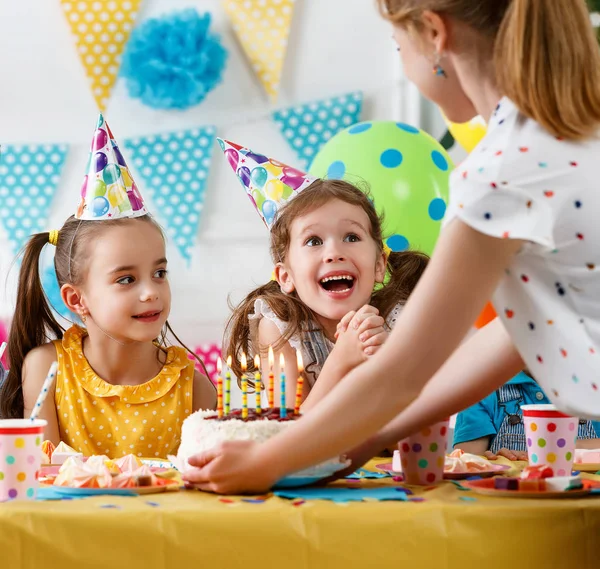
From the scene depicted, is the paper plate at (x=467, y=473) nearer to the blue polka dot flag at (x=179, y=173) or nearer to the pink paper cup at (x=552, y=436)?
the pink paper cup at (x=552, y=436)

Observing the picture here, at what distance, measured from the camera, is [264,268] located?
3869 mm

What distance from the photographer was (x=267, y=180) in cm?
210

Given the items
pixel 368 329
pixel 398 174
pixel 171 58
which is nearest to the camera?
pixel 368 329

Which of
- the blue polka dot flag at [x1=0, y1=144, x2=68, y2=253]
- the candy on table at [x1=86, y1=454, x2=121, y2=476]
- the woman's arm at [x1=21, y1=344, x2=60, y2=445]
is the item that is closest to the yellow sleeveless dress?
the woman's arm at [x1=21, y1=344, x2=60, y2=445]

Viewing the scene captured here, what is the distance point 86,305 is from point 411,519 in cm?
136

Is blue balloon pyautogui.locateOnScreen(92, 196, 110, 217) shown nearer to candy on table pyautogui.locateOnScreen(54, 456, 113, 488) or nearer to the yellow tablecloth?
candy on table pyautogui.locateOnScreen(54, 456, 113, 488)

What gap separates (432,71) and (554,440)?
19.3 inches

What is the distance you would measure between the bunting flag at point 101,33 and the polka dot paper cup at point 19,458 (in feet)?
10.3

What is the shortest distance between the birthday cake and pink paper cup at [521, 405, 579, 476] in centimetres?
28

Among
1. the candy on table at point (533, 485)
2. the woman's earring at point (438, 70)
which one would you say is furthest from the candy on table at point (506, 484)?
the woman's earring at point (438, 70)

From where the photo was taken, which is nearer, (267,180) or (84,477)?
(84,477)

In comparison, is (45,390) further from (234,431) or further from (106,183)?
(106,183)

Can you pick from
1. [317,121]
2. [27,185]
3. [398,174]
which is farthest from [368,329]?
[27,185]

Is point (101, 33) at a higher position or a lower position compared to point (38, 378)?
higher
